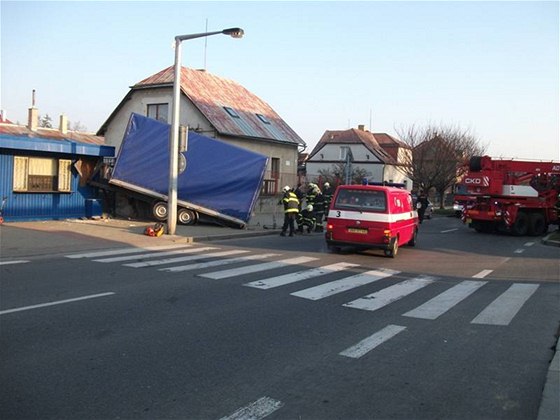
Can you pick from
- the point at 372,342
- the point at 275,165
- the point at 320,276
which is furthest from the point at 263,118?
the point at 372,342

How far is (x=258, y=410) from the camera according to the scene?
425cm

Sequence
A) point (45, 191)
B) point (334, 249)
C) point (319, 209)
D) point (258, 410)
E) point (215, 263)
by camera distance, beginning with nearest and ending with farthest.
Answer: point (258, 410) → point (215, 263) → point (334, 249) → point (45, 191) → point (319, 209)

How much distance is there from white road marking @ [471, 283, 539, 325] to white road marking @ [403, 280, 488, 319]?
1.70ft

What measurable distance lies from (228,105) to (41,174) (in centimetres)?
1345

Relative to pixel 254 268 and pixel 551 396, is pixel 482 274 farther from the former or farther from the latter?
pixel 551 396

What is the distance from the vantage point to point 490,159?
2297 centimetres

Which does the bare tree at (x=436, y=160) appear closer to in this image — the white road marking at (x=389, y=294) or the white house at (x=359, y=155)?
the white house at (x=359, y=155)

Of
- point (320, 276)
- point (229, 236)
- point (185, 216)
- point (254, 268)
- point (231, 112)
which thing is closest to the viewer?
point (320, 276)

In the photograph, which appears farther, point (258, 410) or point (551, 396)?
point (551, 396)

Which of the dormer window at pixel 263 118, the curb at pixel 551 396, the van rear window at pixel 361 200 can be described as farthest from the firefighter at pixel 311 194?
the curb at pixel 551 396

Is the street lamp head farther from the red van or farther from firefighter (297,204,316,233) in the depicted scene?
firefighter (297,204,316,233)

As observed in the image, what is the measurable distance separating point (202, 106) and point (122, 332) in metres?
22.5

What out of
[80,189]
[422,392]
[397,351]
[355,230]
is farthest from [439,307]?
[80,189]

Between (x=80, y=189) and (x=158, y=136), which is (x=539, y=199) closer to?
(x=158, y=136)
